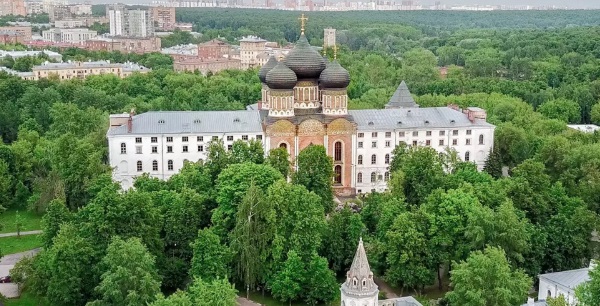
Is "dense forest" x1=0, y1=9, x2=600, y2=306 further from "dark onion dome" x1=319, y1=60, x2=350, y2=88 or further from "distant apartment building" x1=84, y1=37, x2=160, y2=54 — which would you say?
"distant apartment building" x1=84, y1=37, x2=160, y2=54

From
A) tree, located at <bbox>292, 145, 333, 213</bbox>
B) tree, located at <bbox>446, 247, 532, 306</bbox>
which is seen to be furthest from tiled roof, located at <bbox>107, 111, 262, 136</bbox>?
tree, located at <bbox>446, 247, 532, 306</bbox>

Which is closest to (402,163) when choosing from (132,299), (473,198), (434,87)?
(473,198)

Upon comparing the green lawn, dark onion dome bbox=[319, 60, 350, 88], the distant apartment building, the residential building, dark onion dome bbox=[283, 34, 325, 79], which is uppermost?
dark onion dome bbox=[283, 34, 325, 79]

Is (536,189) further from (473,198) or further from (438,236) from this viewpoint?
(438,236)

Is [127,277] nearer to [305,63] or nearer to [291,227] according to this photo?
[291,227]

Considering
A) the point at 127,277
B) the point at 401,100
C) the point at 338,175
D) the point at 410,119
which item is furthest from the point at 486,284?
the point at 401,100

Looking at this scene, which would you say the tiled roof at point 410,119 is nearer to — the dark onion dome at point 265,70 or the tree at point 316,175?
the dark onion dome at point 265,70
